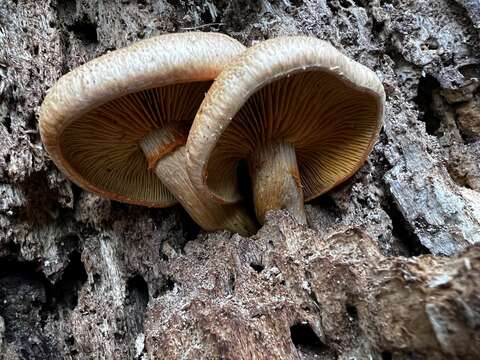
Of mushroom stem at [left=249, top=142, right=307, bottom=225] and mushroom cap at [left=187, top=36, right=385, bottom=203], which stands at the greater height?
mushroom cap at [left=187, top=36, right=385, bottom=203]

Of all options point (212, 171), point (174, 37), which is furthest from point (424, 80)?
point (174, 37)

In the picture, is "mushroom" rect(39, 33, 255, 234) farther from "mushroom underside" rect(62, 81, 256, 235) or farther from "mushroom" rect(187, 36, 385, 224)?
"mushroom" rect(187, 36, 385, 224)

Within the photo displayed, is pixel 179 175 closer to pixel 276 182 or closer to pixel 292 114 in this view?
pixel 276 182

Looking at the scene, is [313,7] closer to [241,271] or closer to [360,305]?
[241,271]

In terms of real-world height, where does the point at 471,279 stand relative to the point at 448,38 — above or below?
below

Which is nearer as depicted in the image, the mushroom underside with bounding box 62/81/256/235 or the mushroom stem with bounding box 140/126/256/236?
the mushroom underside with bounding box 62/81/256/235

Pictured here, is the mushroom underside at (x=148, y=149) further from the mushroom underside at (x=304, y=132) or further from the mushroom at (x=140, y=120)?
the mushroom underside at (x=304, y=132)

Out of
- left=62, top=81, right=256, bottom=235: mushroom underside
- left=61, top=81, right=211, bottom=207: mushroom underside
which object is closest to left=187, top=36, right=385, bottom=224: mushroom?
left=62, top=81, right=256, bottom=235: mushroom underside

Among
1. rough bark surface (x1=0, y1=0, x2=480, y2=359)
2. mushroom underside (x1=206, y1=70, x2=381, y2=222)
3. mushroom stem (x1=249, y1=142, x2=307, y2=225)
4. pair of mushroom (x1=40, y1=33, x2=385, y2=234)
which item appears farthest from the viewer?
mushroom stem (x1=249, y1=142, x2=307, y2=225)
